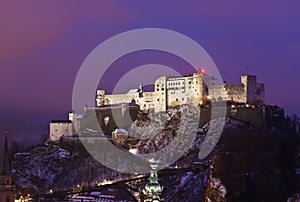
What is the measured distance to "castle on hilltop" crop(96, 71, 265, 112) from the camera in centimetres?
8831

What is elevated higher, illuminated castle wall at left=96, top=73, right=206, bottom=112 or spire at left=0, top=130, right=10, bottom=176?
illuminated castle wall at left=96, top=73, right=206, bottom=112

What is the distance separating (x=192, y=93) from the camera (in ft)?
304

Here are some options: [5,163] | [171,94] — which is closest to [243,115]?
[171,94]

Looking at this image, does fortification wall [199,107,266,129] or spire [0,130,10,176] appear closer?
spire [0,130,10,176]

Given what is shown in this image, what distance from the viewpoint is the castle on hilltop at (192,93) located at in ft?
290

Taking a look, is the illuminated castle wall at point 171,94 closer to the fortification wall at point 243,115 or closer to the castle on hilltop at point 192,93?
the castle on hilltop at point 192,93

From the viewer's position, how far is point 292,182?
171ft

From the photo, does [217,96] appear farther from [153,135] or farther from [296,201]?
[296,201]

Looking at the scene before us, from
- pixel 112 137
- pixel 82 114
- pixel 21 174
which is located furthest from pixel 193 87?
pixel 21 174

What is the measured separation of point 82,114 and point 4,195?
54.2m

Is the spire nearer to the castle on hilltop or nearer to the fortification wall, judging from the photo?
the fortification wall

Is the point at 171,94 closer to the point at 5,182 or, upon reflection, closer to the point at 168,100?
the point at 168,100

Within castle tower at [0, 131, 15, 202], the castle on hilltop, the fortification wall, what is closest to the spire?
castle tower at [0, 131, 15, 202]

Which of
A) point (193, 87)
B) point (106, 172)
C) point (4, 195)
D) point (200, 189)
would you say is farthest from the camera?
point (193, 87)
